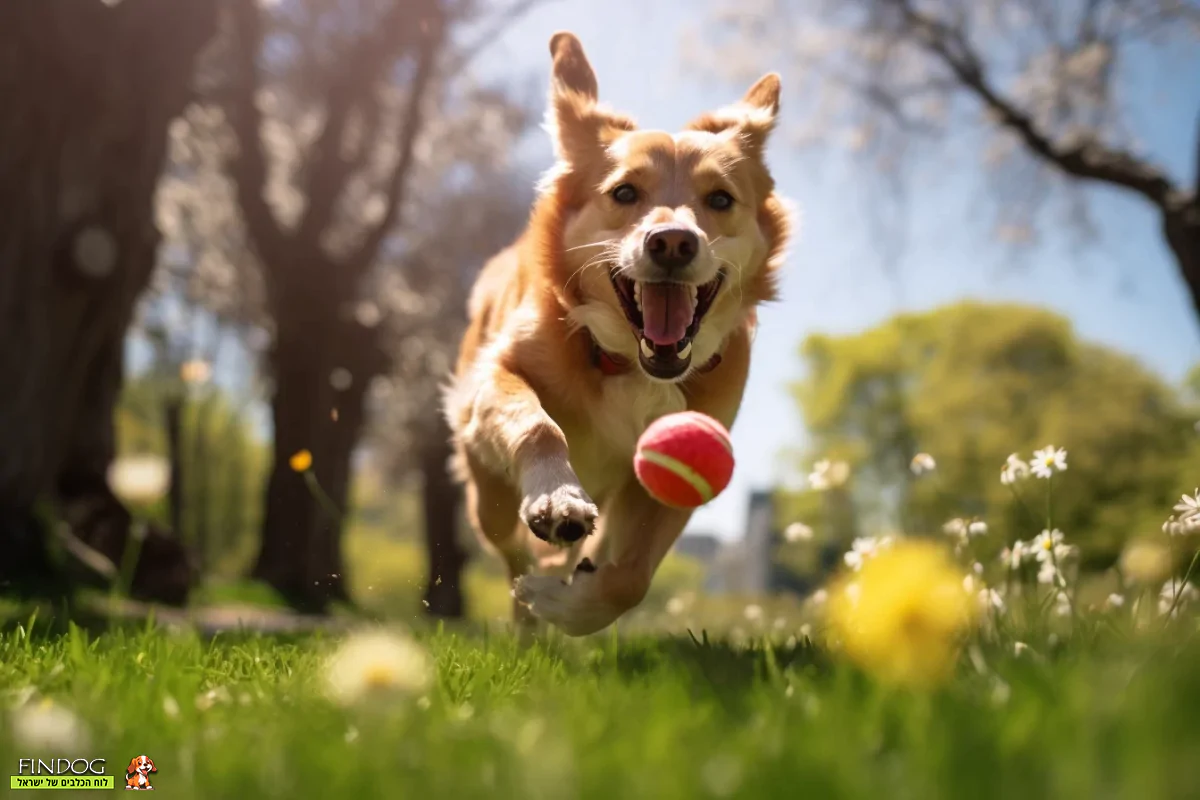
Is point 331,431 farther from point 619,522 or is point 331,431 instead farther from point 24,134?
point 619,522

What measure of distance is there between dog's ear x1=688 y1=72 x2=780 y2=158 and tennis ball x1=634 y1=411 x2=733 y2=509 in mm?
1832

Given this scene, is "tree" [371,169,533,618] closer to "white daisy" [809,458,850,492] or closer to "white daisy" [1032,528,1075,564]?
"white daisy" [809,458,850,492]

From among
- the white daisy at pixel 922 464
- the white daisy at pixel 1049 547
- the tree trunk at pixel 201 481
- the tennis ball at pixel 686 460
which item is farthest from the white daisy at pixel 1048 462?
the tree trunk at pixel 201 481

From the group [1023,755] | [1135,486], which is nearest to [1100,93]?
[1135,486]

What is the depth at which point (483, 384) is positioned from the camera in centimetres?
406

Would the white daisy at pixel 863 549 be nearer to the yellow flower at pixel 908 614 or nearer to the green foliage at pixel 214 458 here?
the yellow flower at pixel 908 614

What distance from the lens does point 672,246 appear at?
3654 millimetres

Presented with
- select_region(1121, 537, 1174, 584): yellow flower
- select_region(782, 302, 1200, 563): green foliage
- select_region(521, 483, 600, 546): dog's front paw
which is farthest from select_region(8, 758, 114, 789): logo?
select_region(782, 302, 1200, 563): green foliage

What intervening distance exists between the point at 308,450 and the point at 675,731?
11.9 meters

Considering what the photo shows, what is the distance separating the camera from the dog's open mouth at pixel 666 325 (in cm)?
381

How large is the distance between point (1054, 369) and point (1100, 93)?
1421 cm

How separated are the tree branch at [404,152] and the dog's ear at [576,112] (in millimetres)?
9767

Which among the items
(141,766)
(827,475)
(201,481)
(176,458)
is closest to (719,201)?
(827,475)

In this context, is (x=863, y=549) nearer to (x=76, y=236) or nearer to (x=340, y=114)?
(x=76, y=236)
